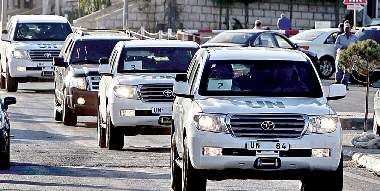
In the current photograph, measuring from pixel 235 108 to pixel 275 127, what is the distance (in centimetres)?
42

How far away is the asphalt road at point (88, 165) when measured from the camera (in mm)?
14516

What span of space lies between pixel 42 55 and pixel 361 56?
44.3 feet

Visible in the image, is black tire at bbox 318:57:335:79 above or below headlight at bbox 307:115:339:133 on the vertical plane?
below

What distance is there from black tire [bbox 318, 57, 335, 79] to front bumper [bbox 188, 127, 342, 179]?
1121 inches

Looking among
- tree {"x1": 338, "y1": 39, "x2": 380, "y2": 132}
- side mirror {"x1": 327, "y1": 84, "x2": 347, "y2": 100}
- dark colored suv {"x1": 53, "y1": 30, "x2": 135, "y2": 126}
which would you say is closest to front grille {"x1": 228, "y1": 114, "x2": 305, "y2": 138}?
side mirror {"x1": 327, "y1": 84, "x2": 347, "y2": 100}

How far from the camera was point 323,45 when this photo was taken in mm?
40719

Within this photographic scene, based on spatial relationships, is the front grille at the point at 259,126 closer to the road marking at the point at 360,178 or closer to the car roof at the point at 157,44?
the road marking at the point at 360,178

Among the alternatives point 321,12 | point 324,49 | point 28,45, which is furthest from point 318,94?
point 321,12

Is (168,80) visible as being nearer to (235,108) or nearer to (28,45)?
(235,108)

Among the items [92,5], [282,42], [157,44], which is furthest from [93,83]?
[92,5]

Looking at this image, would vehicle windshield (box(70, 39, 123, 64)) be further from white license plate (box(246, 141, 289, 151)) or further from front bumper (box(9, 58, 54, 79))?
white license plate (box(246, 141, 289, 151))

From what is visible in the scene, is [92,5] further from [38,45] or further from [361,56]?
[361,56]

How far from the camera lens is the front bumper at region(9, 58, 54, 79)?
33875mm

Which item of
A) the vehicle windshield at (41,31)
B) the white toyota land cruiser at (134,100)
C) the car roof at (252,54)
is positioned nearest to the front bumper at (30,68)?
the vehicle windshield at (41,31)
